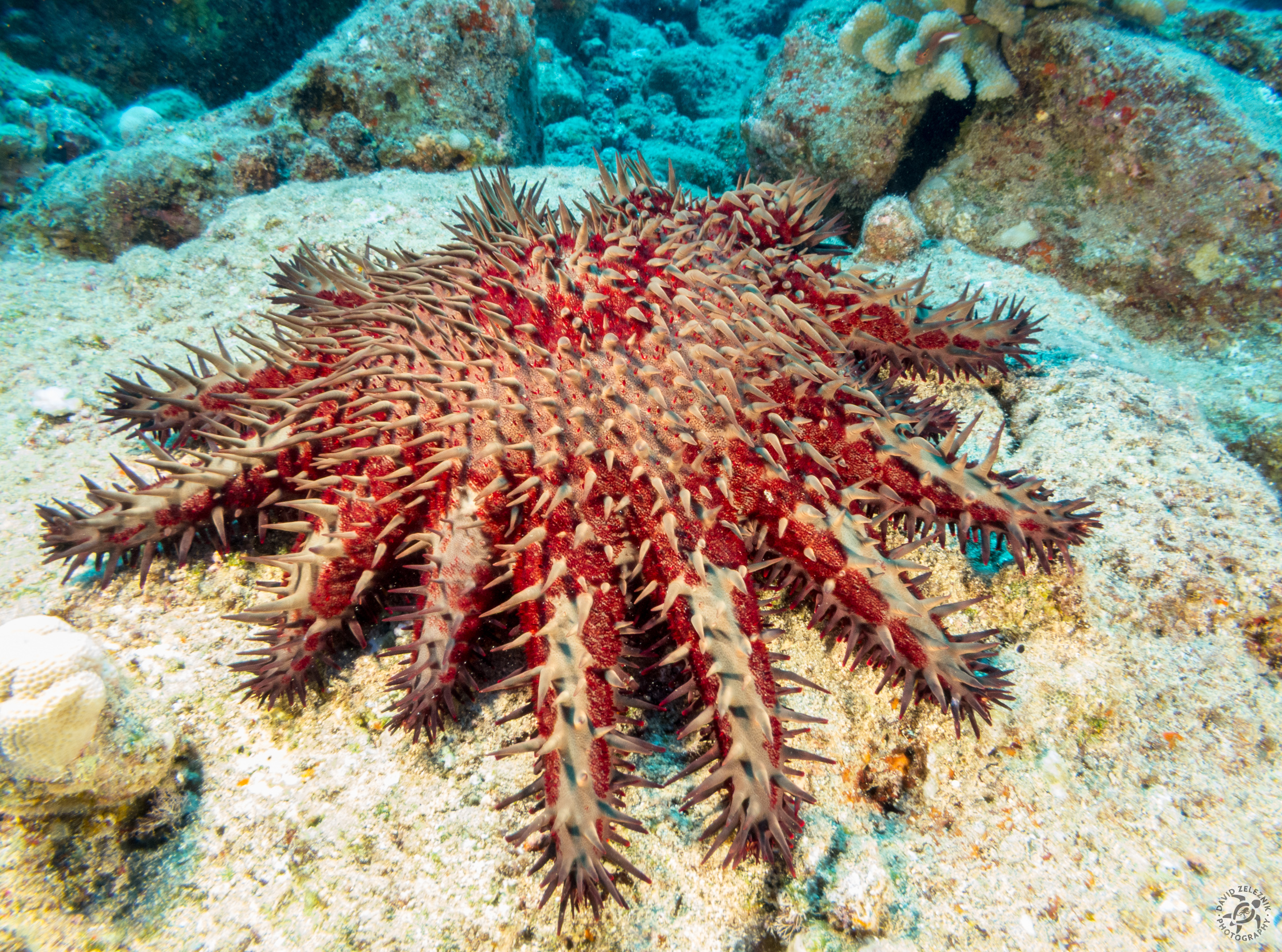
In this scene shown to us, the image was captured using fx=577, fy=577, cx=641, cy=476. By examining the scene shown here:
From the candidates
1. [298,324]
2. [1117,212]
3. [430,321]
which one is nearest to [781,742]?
[430,321]

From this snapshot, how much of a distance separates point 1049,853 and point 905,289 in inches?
83.9

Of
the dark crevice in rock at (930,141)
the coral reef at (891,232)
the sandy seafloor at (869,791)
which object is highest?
the dark crevice in rock at (930,141)

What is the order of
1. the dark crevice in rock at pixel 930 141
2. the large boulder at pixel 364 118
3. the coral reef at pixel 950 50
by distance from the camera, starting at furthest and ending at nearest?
the large boulder at pixel 364 118 → the dark crevice in rock at pixel 930 141 → the coral reef at pixel 950 50

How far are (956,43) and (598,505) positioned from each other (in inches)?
219

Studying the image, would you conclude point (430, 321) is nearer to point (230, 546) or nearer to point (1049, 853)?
point (230, 546)

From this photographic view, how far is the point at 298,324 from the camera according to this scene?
2.36m

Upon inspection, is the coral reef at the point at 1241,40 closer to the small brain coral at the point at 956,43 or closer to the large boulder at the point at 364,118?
the small brain coral at the point at 956,43

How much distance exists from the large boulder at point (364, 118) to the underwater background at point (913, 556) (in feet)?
0.12

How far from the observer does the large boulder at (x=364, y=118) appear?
19.5 ft

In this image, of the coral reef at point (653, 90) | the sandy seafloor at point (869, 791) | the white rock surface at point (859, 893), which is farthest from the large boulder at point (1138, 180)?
the white rock surface at point (859, 893)

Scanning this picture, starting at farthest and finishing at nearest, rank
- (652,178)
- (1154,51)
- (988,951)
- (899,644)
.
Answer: (1154,51)
(652,178)
(899,644)
(988,951)

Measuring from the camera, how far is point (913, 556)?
101 inches

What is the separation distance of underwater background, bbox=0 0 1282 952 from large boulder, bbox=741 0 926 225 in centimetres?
3

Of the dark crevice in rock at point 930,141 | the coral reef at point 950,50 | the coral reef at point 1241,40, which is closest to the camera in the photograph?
the coral reef at point 950,50
